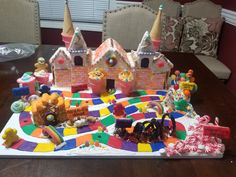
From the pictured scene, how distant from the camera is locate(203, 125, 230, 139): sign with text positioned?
31.3 inches

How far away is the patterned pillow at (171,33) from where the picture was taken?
2422 millimetres

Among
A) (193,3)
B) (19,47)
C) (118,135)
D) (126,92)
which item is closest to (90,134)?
(118,135)

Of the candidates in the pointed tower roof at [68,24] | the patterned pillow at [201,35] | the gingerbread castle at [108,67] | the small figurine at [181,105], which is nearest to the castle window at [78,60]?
the gingerbread castle at [108,67]

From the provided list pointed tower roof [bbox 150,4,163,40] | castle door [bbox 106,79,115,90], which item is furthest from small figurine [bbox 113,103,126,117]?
pointed tower roof [bbox 150,4,163,40]

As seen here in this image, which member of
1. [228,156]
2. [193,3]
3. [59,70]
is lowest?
[228,156]

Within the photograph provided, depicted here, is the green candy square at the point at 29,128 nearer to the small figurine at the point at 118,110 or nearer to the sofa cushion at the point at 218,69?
the small figurine at the point at 118,110

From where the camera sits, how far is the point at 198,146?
32.4 inches

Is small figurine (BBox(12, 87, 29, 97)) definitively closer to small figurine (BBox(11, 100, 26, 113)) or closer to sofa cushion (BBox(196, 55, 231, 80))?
small figurine (BBox(11, 100, 26, 113))

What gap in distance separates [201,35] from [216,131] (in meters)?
1.86

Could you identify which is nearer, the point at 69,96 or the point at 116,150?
the point at 116,150

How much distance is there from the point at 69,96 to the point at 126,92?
10.1 inches

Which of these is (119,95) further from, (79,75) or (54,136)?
(54,136)

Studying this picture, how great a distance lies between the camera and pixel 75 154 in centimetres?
75

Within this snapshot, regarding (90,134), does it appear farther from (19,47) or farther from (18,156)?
(19,47)
